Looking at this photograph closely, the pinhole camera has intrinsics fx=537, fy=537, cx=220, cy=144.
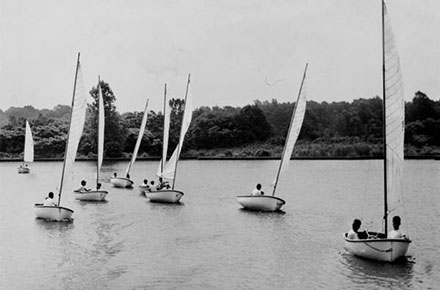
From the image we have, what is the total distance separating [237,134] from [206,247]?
109199mm

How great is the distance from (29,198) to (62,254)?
24.2 m

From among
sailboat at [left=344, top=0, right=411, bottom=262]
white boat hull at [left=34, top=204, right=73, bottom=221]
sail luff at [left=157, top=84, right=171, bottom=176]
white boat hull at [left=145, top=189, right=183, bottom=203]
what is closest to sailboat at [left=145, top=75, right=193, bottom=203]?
white boat hull at [left=145, top=189, right=183, bottom=203]

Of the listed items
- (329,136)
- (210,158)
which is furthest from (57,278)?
(329,136)

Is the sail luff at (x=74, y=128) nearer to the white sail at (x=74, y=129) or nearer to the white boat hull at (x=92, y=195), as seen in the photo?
the white sail at (x=74, y=129)

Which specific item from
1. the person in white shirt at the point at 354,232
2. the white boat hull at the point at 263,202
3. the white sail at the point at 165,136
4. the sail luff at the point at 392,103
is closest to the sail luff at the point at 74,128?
the white boat hull at the point at 263,202

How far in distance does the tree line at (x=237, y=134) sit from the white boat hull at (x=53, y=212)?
8747 cm

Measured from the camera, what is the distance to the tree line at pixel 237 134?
114 meters

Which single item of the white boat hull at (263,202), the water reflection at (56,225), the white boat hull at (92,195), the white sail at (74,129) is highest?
the white sail at (74,129)

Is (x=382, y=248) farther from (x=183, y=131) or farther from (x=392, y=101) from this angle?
(x=183, y=131)

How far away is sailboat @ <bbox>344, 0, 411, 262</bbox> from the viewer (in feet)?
66.8

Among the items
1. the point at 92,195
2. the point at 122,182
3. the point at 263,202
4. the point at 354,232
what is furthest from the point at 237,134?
the point at 354,232

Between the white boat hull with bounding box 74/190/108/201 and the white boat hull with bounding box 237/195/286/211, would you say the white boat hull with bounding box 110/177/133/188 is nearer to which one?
the white boat hull with bounding box 74/190/108/201

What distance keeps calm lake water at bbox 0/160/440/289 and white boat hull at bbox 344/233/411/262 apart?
1.16 feet

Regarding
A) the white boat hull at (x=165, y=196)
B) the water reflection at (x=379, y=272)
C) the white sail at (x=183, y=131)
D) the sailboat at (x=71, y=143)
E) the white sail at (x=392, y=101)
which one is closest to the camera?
the water reflection at (x=379, y=272)
